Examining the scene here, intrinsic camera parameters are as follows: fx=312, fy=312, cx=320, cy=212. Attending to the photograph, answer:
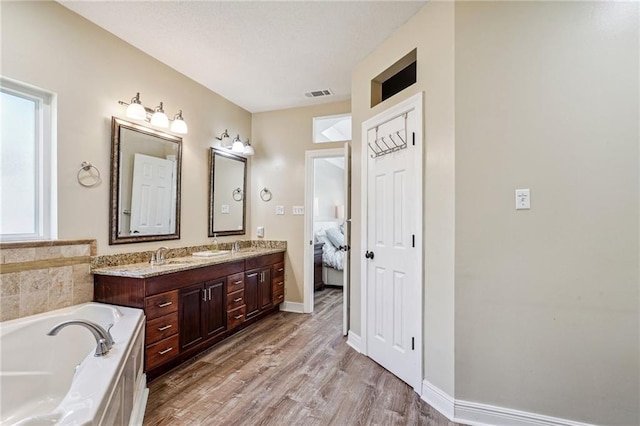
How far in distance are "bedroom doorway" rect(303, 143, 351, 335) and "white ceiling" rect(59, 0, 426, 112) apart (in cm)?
95

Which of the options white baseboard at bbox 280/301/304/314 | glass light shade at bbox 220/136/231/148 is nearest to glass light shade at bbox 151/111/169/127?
glass light shade at bbox 220/136/231/148

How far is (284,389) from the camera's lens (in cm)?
226

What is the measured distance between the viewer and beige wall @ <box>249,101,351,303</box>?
411 cm

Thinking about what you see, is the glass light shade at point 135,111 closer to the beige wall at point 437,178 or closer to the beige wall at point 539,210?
the beige wall at point 437,178

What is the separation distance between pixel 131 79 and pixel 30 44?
2.36 feet

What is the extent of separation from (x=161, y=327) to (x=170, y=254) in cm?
90

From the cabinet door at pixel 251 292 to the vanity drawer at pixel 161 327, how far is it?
0.99 metres

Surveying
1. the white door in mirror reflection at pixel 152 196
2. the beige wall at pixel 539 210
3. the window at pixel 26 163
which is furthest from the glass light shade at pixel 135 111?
the beige wall at pixel 539 210

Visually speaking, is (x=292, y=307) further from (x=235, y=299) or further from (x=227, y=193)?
(x=227, y=193)

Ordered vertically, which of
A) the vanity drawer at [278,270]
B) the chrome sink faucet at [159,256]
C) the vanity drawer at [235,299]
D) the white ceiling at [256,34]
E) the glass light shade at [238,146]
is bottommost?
the vanity drawer at [235,299]

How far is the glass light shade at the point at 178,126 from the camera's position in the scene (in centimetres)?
301

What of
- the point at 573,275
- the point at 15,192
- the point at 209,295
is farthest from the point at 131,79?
the point at 573,275

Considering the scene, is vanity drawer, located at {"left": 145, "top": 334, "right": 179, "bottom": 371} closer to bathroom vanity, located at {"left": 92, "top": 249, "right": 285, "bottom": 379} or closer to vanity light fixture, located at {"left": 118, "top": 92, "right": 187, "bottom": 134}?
bathroom vanity, located at {"left": 92, "top": 249, "right": 285, "bottom": 379}

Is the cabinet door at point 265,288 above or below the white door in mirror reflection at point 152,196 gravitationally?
below
